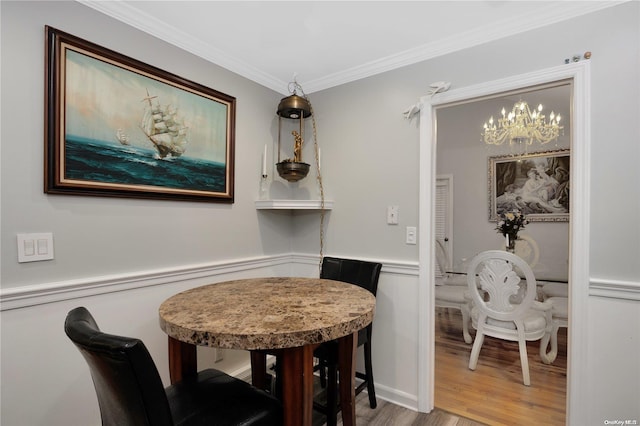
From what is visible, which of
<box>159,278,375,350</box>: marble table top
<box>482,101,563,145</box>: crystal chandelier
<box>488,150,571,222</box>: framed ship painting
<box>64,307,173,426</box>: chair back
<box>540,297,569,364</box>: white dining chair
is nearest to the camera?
<box>64,307,173,426</box>: chair back

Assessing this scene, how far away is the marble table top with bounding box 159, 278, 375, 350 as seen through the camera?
1014 mm

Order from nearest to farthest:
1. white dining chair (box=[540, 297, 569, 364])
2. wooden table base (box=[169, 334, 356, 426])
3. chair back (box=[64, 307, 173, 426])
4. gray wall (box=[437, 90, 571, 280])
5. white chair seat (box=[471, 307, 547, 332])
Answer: chair back (box=[64, 307, 173, 426])
wooden table base (box=[169, 334, 356, 426])
white chair seat (box=[471, 307, 547, 332])
white dining chair (box=[540, 297, 569, 364])
gray wall (box=[437, 90, 571, 280])

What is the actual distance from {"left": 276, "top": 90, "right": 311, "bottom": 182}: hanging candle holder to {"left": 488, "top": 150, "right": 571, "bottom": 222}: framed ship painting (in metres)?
3.15

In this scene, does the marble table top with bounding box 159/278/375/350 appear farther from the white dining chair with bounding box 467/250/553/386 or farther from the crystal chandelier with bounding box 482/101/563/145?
the crystal chandelier with bounding box 482/101/563/145

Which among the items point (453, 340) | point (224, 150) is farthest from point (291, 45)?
point (453, 340)

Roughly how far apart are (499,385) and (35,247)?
3044 millimetres

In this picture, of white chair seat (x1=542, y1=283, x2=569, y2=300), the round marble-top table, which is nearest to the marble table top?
the round marble-top table

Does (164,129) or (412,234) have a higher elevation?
(164,129)

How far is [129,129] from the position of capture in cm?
173

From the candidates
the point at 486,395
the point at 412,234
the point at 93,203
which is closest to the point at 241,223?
the point at 93,203

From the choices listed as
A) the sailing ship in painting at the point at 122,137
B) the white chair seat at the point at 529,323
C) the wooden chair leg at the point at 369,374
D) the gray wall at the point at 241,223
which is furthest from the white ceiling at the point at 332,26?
the white chair seat at the point at 529,323

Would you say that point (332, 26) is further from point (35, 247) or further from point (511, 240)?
point (511, 240)

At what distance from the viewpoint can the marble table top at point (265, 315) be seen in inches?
39.9

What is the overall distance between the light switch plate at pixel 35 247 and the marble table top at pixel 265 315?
2.06 feet
